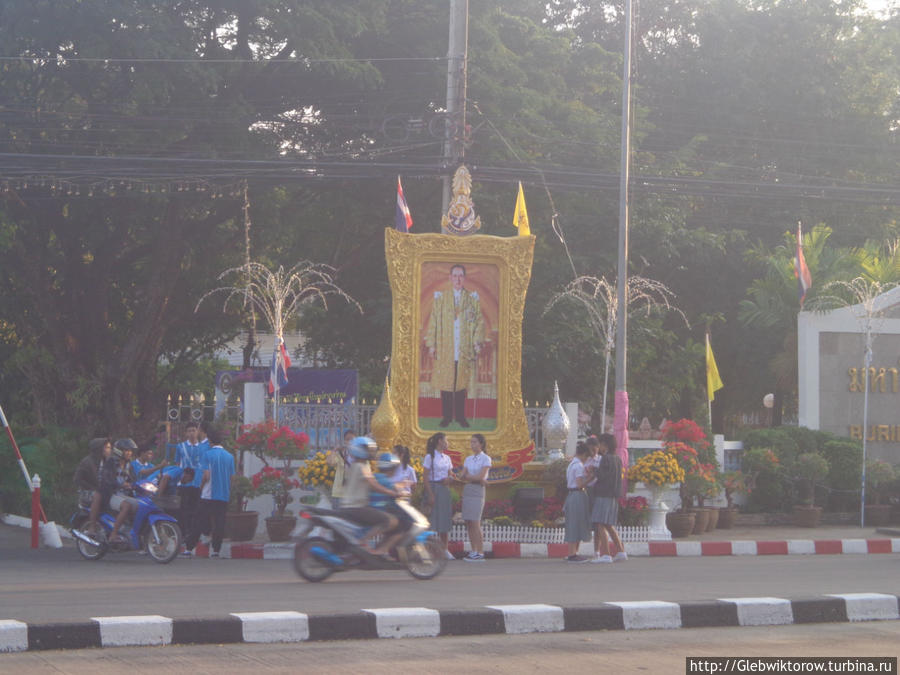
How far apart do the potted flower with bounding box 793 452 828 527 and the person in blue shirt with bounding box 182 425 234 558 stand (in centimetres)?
1056

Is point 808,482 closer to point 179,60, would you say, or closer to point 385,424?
point 385,424

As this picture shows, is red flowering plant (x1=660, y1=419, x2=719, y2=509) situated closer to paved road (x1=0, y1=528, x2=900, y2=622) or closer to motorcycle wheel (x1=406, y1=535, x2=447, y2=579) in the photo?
paved road (x1=0, y1=528, x2=900, y2=622)

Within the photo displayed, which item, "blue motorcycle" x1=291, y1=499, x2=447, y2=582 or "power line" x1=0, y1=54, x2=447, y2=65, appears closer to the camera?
"blue motorcycle" x1=291, y1=499, x2=447, y2=582

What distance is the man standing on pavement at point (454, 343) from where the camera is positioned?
63.1 ft

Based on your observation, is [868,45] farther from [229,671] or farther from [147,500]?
[229,671]

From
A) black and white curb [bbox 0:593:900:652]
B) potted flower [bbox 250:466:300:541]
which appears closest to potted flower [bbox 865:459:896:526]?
potted flower [bbox 250:466:300:541]

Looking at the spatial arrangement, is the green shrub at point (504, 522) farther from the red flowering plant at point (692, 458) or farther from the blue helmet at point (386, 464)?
the blue helmet at point (386, 464)

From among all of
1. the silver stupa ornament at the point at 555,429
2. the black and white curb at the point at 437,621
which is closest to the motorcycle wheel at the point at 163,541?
the black and white curb at the point at 437,621

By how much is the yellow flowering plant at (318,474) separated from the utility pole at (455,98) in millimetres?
5444

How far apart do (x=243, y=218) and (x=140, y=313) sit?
3055mm

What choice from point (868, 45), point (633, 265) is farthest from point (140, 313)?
point (868, 45)

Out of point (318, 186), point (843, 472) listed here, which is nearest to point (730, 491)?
point (843, 472)

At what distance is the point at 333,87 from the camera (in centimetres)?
2536

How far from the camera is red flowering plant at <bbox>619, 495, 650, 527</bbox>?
17938mm
